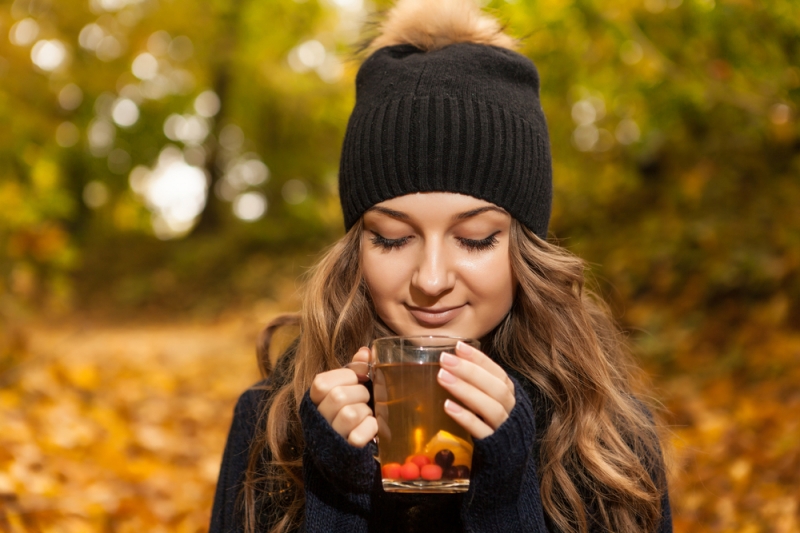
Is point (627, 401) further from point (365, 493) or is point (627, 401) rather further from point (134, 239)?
point (134, 239)

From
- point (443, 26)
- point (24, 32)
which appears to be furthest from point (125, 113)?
point (443, 26)

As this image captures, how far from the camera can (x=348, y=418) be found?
62.2 inches

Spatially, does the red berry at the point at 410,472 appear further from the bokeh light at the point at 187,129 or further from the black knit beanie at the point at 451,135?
the bokeh light at the point at 187,129

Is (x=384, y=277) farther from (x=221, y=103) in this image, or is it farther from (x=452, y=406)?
(x=221, y=103)

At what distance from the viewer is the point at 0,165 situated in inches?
297

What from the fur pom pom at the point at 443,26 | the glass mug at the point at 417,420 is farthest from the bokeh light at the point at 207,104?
the glass mug at the point at 417,420

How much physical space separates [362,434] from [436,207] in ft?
2.10

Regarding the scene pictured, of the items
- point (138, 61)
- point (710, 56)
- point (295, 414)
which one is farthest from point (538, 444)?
point (138, 61)

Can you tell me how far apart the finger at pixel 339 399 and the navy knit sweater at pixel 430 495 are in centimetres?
2

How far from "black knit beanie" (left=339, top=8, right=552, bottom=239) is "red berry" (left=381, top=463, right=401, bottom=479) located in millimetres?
741

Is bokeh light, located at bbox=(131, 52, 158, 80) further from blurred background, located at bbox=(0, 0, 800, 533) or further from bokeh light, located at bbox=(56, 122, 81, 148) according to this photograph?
bokeh light, located at bbox=(56, 122, 81, 148)

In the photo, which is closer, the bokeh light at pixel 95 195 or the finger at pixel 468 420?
the finger at pixel 468 420

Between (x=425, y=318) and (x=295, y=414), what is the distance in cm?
52

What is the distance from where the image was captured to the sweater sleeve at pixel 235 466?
2.17 metres
